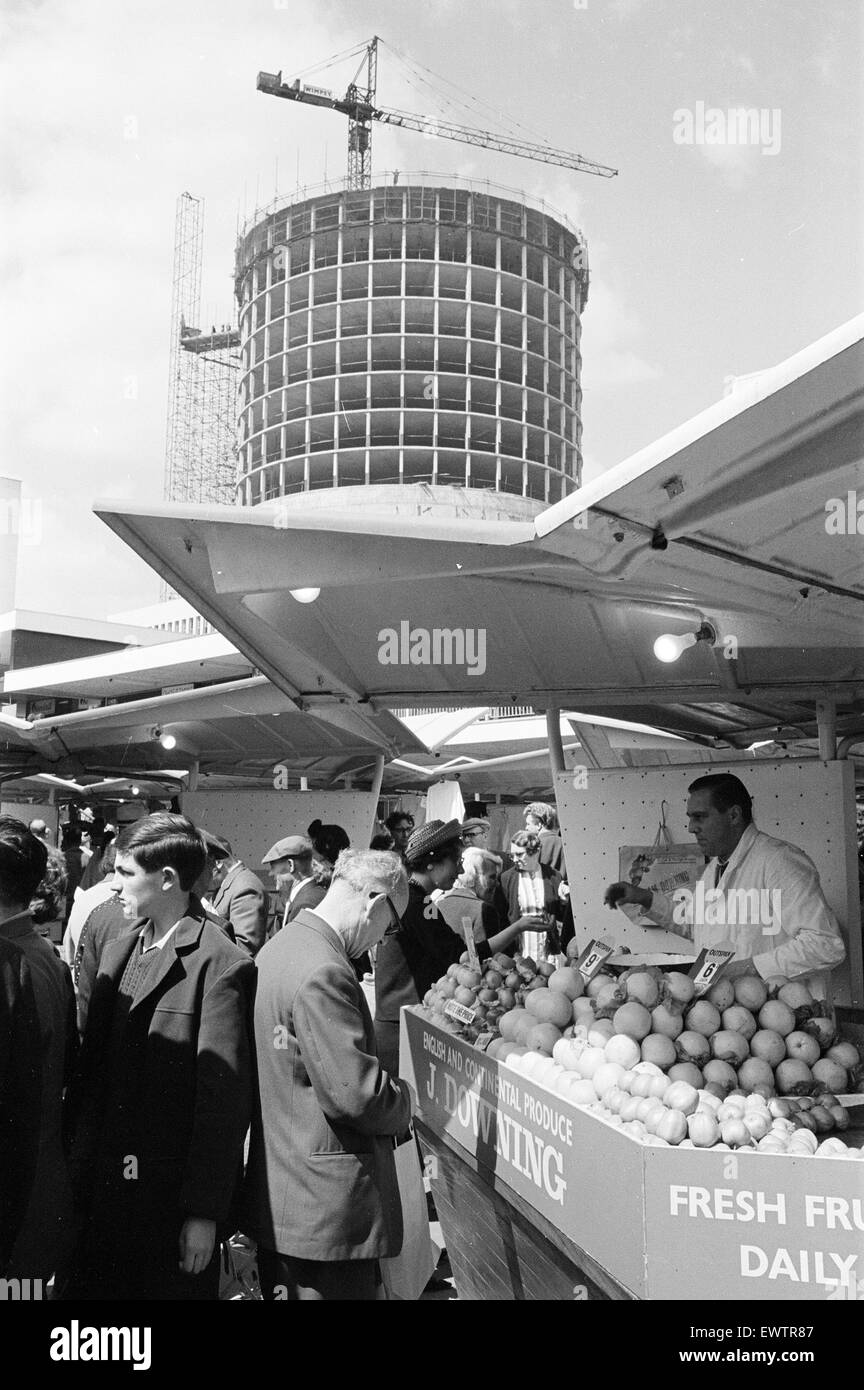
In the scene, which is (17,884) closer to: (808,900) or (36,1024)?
(36,1024)

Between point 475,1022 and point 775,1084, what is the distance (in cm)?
119

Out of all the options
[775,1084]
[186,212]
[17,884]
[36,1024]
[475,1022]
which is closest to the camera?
[36,1024]

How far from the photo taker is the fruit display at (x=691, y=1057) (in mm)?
2756

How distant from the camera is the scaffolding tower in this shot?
361 feet

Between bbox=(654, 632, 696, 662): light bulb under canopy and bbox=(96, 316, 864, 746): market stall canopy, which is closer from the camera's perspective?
bbox=(96, 316, 864, 746): market stall canopy

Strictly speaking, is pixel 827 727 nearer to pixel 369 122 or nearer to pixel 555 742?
pixel 555 742

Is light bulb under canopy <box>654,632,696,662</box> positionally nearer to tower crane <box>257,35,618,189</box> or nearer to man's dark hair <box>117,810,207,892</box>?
man's dark hair <box>117,810,207,892</box>

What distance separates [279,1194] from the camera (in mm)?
2713

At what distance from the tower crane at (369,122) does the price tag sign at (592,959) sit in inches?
4483

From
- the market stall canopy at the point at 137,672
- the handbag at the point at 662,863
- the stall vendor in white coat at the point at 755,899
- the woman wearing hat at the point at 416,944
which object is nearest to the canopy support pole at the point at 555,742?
the handbag at the point at 662,863

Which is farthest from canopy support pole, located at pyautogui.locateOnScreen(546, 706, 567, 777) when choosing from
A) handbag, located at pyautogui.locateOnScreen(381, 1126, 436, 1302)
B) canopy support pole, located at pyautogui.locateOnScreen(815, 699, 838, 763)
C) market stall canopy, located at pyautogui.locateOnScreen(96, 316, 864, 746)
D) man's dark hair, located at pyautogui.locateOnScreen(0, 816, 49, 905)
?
man's dark hair, located at pyautogui.locateOnScreen(0, 816, 49, 905)

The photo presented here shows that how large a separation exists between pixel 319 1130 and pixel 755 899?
1828 millimetres

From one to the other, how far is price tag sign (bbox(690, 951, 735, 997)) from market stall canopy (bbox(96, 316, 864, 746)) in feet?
3.57
